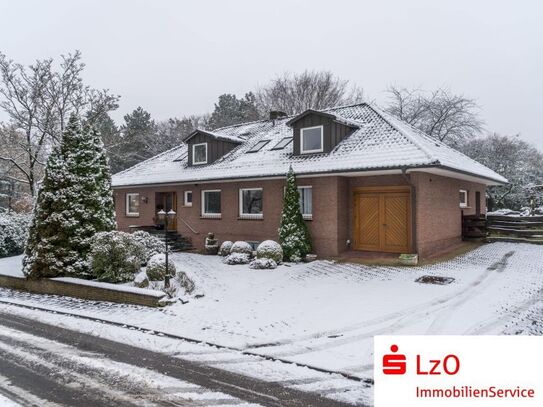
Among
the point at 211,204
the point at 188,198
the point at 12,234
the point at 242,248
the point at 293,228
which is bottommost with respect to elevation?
the point at 242,248

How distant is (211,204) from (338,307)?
11.9m

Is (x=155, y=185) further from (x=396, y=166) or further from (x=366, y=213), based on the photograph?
A: (x=396, y=166)

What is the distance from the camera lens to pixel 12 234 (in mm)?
20031

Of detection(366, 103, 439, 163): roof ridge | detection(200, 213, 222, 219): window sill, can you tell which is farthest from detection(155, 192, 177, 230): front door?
detection(366, 103, 439, 163): roof ridge

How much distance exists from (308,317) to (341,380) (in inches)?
131

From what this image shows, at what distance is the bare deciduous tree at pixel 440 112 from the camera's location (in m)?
34.2

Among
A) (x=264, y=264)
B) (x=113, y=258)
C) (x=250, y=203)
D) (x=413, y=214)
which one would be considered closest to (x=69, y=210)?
(x=113, y=258)

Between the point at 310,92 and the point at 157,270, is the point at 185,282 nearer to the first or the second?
the point at 157,270

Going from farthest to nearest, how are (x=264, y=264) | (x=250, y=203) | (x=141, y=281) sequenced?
(x=250, y=203) < (x=264, y=264) < (x=141, y=281)

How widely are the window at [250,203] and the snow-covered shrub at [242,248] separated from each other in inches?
68.7

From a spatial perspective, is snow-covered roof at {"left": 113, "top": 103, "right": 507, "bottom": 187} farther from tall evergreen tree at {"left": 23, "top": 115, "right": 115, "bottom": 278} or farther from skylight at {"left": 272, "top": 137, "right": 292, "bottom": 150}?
tall evergreen tree at {"left": 23, "top": 115, "right": 115, "bottom": 278}

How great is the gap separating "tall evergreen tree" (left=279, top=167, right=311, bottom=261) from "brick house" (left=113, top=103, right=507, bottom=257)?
26.0 inches

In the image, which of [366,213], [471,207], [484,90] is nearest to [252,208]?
[366,213]

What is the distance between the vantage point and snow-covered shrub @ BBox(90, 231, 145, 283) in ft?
41.6
